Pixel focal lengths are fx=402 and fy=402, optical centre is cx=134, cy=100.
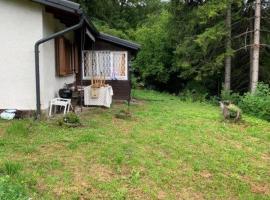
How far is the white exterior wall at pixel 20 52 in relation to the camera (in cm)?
929

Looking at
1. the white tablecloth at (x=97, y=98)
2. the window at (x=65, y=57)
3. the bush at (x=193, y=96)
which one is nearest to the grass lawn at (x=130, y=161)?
the window at (x=65, y=57)

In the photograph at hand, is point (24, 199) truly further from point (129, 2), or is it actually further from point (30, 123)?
point (129, 2)

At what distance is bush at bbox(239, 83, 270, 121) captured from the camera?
14398 mm

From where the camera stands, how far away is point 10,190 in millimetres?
4531

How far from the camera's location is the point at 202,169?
641 cm

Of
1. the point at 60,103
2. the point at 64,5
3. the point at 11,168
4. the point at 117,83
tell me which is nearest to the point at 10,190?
the point at 11,168

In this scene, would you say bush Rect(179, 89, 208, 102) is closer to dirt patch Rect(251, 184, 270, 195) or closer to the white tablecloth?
the white tablecloth

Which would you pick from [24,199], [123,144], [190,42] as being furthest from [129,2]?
[24,199]

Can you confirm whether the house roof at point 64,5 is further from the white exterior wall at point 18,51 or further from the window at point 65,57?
the window at point 65,57

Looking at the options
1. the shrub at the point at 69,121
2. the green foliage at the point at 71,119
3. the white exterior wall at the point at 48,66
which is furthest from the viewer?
the white exterior wall at the point at 48,66

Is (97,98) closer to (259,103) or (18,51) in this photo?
(18,51)

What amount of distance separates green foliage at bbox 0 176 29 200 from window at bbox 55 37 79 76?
614cm

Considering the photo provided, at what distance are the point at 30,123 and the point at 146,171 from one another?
3.58 meters

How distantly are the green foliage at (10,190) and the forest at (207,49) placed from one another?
1279 cm
